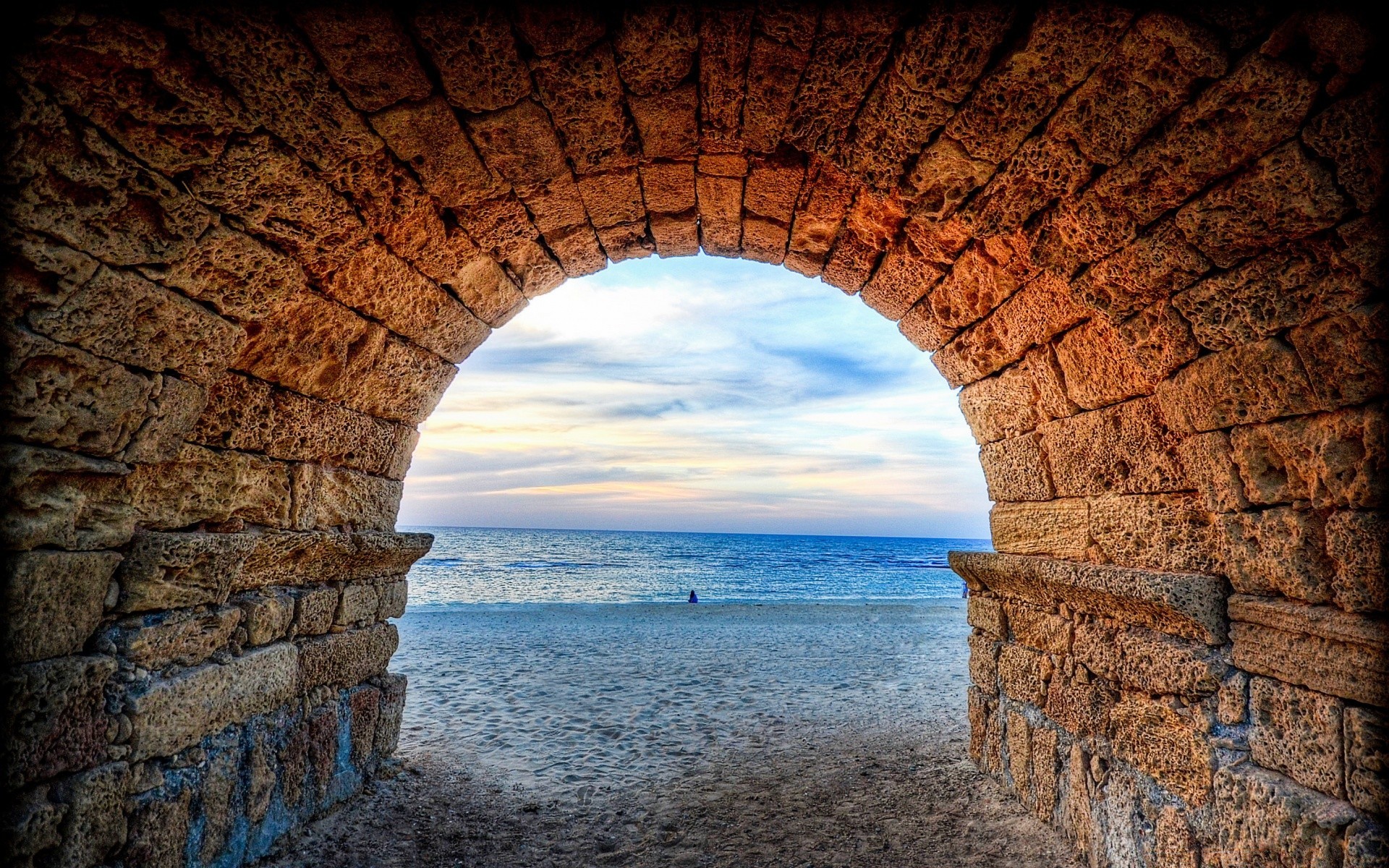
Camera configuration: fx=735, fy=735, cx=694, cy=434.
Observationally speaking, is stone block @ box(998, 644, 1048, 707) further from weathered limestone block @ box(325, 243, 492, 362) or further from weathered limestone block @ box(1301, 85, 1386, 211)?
weathered limestone block @ box(325, 243, 492, 362)

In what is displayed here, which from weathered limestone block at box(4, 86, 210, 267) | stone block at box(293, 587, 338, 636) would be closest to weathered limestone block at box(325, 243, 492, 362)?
weathered limestone block at box(4, 86, 210, 267)

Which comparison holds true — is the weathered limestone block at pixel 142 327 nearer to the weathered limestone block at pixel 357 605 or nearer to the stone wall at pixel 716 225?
the stone wall at pixel 716 225

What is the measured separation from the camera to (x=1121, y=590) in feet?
9.69

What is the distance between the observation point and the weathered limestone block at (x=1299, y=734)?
2.12 metres

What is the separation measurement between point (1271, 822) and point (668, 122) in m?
3.04

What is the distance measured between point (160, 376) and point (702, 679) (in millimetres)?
6399

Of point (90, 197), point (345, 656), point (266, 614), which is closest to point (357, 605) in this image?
point (345, 656)

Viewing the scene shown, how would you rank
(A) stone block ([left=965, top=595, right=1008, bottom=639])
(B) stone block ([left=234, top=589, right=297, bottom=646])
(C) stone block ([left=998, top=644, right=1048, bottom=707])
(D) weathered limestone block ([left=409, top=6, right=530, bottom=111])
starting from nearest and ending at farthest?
(D) weathered limestone block ([left=409, top=6, right=530, bottom=111]) < (B) stone block ([left=234, top=589, right=297, bottom=646]) < (C) stone block ([left=998, top=644, right=1048, bottom=707]) < (A) stone block ([left=965, top=595, right=1008, bottom=639])

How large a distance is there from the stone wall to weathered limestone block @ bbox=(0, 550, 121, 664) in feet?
0.04

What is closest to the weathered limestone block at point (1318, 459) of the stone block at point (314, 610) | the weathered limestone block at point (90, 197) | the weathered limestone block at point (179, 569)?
the weathered limestone block at point (90, 197)

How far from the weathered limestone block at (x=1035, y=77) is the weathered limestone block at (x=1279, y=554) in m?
1.46

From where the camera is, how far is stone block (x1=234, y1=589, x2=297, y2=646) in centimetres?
317

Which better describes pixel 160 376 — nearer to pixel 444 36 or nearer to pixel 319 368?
pixel 319 368

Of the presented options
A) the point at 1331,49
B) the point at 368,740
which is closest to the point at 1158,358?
the point at 1331,49
